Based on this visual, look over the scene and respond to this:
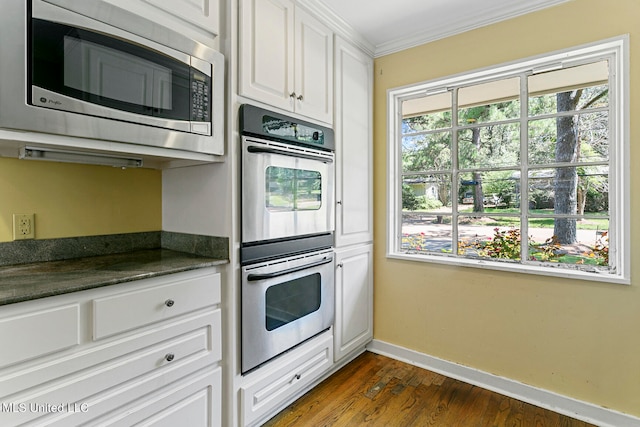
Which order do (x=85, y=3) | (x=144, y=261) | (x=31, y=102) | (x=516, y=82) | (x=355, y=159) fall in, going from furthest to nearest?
1. (x=355, y=159)
2. (x=516, y=82)
3. (x=144, y=261)
4. (x=85, y=3)
5. (x=31, y=102)

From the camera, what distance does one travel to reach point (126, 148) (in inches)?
48.2

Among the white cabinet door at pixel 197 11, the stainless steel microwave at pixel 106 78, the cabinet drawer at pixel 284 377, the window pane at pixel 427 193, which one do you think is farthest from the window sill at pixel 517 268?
the white cabinet door at pixel 197 11

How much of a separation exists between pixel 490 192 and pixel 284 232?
149 centimetres

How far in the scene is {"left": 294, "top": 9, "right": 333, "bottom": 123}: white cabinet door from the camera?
1.89 meters

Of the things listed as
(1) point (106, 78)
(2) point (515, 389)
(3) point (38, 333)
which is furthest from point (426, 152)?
(3) point (38, 333)

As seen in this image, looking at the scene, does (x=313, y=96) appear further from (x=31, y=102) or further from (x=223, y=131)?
(x=31, y=102)

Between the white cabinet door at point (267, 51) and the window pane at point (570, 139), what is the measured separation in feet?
5.23

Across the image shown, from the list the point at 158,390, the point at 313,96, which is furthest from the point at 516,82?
the point at 158,390

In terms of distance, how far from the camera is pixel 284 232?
177cm

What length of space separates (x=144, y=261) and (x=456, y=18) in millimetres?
2432

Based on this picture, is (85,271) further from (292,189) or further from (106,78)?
(292,189)

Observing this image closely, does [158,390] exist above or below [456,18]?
below

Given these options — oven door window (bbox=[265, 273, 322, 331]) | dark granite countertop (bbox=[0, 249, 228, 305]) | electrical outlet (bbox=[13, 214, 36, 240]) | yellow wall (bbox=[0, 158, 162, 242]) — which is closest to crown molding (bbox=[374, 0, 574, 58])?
oven door window (bbox=[265, 273, 322, 331])

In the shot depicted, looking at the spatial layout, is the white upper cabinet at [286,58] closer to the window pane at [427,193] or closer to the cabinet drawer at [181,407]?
the window pane at [427,193]
